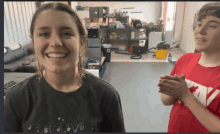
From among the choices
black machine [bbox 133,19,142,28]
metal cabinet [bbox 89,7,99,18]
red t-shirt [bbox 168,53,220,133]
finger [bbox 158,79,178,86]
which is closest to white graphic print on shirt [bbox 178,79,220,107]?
red t-shirt [bbox 168,53,220,133]

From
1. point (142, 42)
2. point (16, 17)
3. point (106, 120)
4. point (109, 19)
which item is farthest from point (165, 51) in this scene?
Answer: point (106, 120)

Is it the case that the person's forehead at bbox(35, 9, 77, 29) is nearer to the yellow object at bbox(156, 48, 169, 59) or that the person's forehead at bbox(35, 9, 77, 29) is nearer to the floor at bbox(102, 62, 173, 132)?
the floor at bbox(102, 62, 173, 132)

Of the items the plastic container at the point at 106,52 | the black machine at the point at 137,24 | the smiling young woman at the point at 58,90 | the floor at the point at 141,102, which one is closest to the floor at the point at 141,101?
the floor at the point at 141,102

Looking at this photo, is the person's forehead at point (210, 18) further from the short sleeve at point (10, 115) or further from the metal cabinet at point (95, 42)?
the metal cabinet at point (95, 42)

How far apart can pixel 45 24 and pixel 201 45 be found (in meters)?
Answer: 0.56

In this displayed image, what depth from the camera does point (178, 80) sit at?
59 centimetres

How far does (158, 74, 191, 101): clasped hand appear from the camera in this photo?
0.58 meters

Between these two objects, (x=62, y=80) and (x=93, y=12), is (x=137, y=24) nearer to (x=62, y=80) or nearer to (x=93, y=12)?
(x=93, y=12)

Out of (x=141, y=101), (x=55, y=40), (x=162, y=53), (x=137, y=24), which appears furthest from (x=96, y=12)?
(x=55, y=40)

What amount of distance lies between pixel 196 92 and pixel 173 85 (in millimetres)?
166

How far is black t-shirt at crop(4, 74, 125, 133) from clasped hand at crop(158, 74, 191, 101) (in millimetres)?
231

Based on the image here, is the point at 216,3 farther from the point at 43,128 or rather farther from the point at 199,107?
the point at 43,128

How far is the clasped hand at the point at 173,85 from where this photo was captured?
0.58 meters

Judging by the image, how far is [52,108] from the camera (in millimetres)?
528
